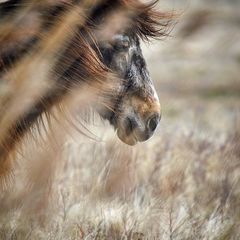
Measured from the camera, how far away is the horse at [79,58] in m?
2.35

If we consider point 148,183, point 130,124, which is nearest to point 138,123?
point 130,124

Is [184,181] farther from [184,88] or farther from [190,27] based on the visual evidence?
[190,27]

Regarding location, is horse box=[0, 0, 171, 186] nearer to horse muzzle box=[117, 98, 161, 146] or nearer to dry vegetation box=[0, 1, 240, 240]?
horse muzzle box=[117, 98, 161, 146]

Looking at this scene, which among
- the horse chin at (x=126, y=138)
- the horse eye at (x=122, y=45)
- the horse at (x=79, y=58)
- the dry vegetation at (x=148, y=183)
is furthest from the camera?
the horse chin at (x=126, y=138)

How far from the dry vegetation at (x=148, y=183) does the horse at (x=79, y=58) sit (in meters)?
0.12

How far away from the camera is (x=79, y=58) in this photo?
8.42 feet

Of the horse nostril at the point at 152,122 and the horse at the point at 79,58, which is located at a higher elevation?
the horse at the point at 79,58

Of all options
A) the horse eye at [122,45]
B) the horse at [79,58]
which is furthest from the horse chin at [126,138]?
the horse eye at [122,45]

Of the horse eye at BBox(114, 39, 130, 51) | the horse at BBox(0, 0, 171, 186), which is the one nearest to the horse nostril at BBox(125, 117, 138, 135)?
the horse at BBox(0, 0, 171, 186)

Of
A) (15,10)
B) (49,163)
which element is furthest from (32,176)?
(15,10)

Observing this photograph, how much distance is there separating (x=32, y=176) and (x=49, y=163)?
72mm

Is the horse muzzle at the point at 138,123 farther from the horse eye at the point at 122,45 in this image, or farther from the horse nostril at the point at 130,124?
the horse eye at the point at 122,45

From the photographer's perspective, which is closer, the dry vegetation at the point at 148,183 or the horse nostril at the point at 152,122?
the dry vegetation at the point at 148,183

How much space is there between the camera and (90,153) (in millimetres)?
4359
